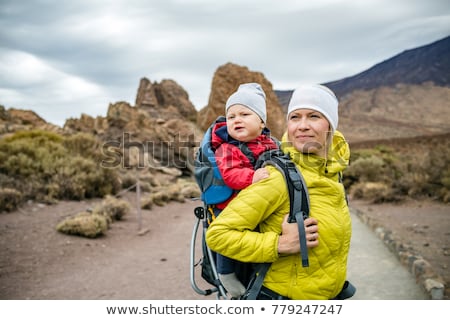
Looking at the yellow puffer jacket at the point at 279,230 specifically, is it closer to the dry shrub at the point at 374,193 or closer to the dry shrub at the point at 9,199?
the dry shrub at the point at 9,199

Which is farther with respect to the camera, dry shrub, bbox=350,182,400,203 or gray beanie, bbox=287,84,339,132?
dry shrub, bbox=350,182,400,203

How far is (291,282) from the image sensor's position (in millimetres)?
1599

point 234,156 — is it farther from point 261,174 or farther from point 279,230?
point 279,230

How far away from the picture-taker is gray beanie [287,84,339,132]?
1.65m

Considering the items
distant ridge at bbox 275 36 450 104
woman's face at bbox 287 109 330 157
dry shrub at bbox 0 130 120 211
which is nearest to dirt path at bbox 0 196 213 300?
dry shrub at bbox 0 130 120 211

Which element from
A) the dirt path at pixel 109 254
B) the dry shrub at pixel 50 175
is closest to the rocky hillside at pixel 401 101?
the dry shrub at pixel 50 175

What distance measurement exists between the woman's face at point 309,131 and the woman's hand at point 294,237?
12.8 inches

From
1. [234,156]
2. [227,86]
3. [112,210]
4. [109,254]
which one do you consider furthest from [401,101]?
[234,156]

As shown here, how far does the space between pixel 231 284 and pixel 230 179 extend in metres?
0.52

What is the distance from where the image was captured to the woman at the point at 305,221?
1.53 m

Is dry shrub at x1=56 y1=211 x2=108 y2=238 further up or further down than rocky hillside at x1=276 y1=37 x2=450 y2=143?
further down

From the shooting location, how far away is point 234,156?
1.91 metres

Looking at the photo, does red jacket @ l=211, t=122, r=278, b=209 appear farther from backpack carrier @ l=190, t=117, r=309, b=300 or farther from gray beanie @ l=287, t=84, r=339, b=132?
gray beanie @ l=287, t=84, r=339, b=132

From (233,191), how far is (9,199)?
8.42m
